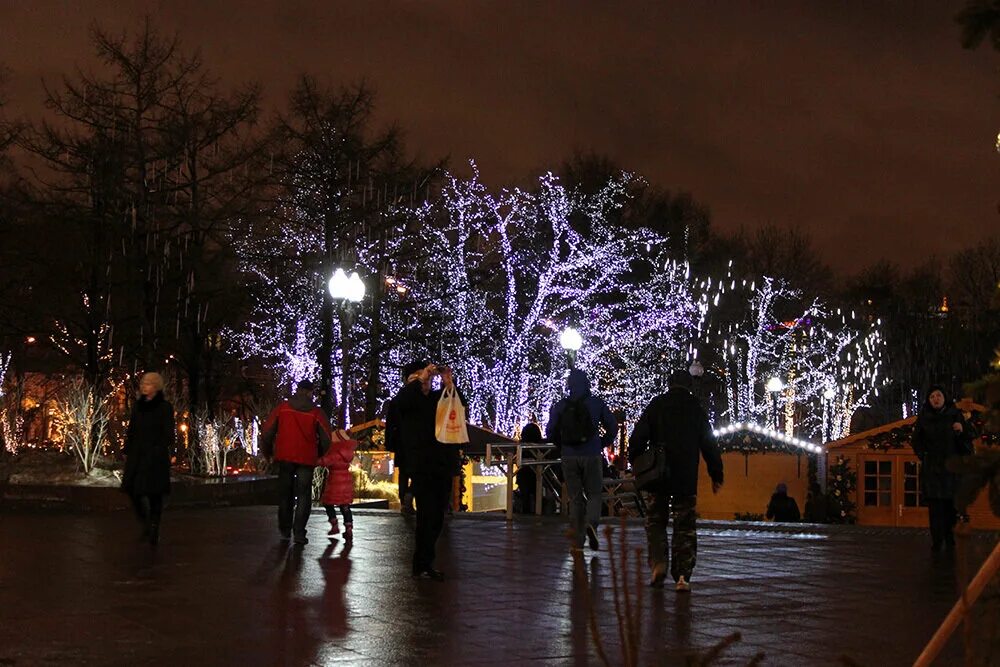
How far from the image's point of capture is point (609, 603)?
32.7 ft

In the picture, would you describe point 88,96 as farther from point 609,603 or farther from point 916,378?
point 916,378

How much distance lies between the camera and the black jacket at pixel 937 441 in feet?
49.5

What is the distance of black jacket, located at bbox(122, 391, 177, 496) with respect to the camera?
46.1 feet

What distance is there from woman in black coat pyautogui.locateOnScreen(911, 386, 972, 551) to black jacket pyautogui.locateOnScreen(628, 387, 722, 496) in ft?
15.3

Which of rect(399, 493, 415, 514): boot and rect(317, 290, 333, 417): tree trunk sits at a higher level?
rect(317, 290, 333, 417): tree trunk

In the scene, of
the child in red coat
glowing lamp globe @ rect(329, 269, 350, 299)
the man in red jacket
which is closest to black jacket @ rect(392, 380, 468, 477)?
the man in red jacket

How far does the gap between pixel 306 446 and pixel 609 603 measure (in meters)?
5.28

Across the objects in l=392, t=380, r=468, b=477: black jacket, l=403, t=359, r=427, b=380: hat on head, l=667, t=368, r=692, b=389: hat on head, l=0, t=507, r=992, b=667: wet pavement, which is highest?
l=403, t=359, r=427, b=380: hat on head

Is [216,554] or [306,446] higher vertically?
[306,446]

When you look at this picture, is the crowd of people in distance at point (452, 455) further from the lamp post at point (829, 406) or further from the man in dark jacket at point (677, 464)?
the lamp post at point (829, 406)

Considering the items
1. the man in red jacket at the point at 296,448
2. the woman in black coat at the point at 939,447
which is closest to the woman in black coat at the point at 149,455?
the man in red jacket at the point at 296,448

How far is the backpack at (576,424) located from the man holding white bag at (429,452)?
1.91 meters

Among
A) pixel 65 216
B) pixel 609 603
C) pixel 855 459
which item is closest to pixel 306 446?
pixel 609 603

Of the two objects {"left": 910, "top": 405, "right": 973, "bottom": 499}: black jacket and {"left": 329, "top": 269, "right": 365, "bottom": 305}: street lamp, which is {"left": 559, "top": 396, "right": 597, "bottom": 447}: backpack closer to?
{"left": 910, "top": 405, "right": 973, "bottom": 499}: black jacket
